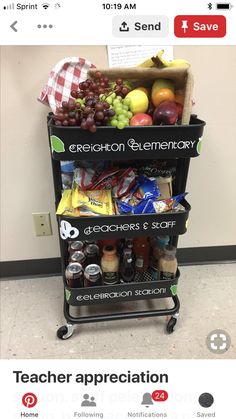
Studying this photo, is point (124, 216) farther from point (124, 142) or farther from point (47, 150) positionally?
point (47, 150)

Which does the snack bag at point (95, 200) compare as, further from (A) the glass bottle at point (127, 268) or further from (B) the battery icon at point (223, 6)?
(B) the battery icon at point (223, 6)

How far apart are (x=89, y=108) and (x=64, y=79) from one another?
0.25 m

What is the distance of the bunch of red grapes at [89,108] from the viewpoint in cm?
80

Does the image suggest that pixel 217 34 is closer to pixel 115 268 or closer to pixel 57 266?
pixel 115 268

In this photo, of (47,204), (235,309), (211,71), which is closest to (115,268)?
(47,204)

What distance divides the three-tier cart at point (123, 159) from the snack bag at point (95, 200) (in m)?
0.03

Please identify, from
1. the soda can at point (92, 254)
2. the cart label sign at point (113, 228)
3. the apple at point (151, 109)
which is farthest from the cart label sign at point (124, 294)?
the apple at point (151, 109)

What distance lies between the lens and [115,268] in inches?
42.9

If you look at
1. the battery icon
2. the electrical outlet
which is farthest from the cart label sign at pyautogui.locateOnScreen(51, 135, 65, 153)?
the battery icon

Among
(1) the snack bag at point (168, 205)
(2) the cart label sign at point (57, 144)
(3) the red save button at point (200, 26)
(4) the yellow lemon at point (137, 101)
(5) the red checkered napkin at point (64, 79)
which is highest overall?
(3) the red save button at point (200, 26)

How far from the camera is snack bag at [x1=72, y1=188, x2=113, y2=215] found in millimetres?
931

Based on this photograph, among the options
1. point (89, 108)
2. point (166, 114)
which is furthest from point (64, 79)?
point (166, 114)

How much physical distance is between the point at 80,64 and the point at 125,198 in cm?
46

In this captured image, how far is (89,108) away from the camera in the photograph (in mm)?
797
